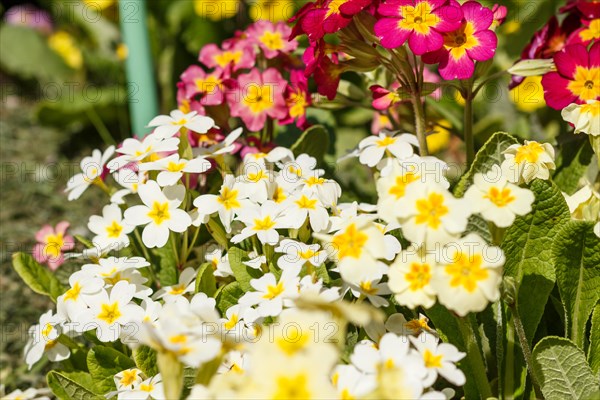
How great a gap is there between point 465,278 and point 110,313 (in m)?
0.55

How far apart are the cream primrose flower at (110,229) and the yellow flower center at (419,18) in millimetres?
569

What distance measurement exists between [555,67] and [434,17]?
0.28 meters

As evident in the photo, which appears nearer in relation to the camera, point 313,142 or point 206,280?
point 206,280

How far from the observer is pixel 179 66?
9.27 feet

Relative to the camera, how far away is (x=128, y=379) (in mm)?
1174

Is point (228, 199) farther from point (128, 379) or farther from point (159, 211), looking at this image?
point (128, 379)

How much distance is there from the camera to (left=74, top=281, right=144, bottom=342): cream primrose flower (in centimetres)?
116

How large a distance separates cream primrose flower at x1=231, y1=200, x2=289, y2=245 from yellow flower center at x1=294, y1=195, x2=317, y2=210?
35 mm

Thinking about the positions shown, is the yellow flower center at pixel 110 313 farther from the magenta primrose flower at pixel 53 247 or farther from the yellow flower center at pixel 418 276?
the yellow flower center at pixel 418 276

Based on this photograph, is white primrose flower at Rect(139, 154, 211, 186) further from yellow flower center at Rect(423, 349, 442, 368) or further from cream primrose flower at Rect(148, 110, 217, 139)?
yellow flower center at Rect(423, 349, 442, 368)

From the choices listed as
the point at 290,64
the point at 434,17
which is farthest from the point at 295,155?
the point at 434,17

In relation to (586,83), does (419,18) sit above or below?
above

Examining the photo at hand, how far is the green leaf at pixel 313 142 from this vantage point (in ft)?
5.25

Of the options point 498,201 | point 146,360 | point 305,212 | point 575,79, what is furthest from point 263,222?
point 575,79
